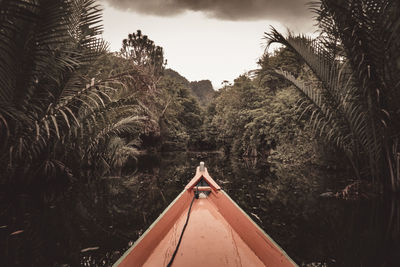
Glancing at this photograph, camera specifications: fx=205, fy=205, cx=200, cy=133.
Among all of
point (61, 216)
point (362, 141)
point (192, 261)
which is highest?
point (362, 141)

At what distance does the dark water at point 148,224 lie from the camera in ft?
6.64

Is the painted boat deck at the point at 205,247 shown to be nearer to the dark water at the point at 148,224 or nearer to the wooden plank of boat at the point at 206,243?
the wooden plank of boat at the point at 206,243

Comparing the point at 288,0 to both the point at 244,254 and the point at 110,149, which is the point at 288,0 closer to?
the point at 244,254

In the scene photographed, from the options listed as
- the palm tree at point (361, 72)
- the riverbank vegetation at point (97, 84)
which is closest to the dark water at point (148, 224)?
the riverbank vegetation at point (97, 84)

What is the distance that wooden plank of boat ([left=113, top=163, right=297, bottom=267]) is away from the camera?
1.41 m

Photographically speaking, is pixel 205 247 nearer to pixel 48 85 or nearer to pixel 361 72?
pixel 361 72

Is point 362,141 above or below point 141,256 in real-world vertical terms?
above

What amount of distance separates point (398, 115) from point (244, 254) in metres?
3.74

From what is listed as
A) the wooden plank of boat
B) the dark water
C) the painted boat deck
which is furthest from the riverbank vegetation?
the painted boat deck

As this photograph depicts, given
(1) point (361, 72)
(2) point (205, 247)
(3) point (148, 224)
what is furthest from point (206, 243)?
(1) point (361, 72)

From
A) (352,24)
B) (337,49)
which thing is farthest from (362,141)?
Answer: (352,24)

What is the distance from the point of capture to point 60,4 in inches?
115

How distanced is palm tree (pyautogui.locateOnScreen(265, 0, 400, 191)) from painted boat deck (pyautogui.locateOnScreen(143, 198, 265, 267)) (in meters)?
3.12

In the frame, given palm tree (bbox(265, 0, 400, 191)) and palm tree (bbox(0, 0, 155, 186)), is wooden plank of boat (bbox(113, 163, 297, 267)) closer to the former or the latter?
palm tree (bbox(0, 0, 155, 186))
